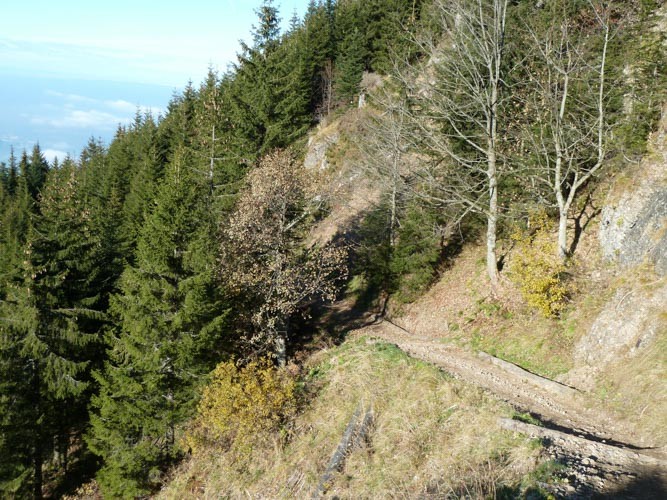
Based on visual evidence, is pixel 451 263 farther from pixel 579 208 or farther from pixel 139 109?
pixel 139 109

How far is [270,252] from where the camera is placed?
61.7 feet

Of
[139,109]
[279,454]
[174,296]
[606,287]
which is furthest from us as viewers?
[139,109]

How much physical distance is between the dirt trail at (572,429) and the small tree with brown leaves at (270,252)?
5.60 metres

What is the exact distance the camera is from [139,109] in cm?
6512

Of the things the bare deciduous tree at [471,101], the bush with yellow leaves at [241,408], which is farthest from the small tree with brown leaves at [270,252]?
the bare deciduous tree at [471,101]

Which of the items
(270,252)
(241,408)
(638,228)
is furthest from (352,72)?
(241,408)

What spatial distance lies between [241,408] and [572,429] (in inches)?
398

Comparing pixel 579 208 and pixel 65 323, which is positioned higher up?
pixel 579 208

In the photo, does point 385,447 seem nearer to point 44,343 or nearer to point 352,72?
point 44,343

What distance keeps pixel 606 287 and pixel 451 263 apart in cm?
948

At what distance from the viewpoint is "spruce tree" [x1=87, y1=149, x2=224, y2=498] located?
1714 cm

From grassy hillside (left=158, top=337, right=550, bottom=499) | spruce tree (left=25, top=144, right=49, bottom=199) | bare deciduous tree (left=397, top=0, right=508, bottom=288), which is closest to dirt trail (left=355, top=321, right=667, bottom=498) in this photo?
grassy hillside (left=158, top=337, right=550, bottom=499)

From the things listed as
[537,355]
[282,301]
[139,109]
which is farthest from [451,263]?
[139,109]

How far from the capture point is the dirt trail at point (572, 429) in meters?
8.80
